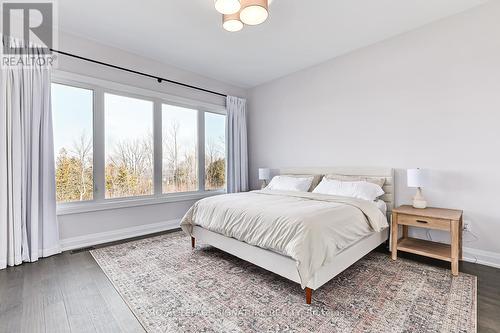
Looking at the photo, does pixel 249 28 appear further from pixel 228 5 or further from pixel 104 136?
pixel 104 136

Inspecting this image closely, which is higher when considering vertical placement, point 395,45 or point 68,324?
point 395,45

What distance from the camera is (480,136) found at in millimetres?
2521

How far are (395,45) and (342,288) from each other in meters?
3.10

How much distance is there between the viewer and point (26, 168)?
2.67 metres

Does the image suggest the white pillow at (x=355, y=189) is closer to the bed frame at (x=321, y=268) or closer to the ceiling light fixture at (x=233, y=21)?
the bed frame at (x=321, y=268)

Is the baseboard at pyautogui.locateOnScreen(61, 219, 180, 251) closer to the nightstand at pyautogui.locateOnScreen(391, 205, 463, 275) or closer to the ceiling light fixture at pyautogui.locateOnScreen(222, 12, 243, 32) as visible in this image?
the ceiling light fixture at pyautogui.locateOnScreen(222, 12, 243, 32)

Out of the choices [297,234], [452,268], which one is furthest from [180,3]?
[452,268]

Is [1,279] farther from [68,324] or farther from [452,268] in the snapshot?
[452,268]

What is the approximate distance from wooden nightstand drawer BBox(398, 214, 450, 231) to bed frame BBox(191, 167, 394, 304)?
337 millimetres

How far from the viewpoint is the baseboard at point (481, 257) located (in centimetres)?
244

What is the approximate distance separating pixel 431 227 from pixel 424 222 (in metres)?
0.07

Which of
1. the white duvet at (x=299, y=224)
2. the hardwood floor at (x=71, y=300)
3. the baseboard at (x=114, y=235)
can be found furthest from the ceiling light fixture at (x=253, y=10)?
the baseboard at (x=114, y=235)

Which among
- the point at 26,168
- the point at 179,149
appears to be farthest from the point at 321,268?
the point at 26,168

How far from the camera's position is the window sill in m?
3.04
